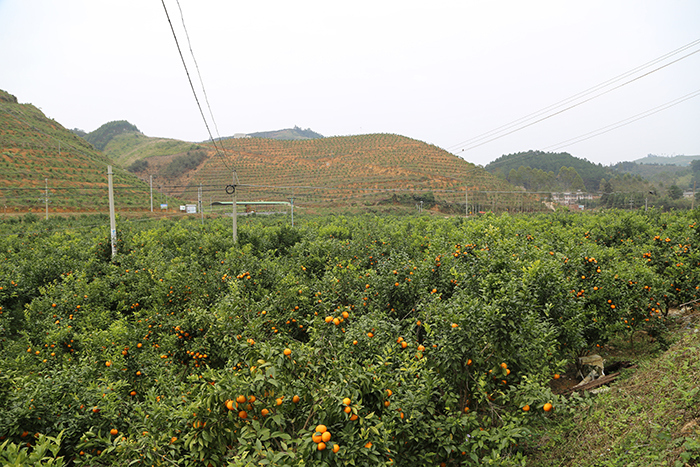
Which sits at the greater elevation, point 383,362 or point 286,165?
point 286,165

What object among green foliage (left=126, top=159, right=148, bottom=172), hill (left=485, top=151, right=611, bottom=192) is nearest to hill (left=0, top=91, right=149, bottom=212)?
green foliage (left=126, top=159, right=148, bottom=172)

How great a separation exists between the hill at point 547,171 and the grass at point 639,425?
3082 inches

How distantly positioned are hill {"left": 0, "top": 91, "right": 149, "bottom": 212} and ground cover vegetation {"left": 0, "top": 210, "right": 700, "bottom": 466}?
82.1 feet

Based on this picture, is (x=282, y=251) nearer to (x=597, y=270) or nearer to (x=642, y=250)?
(x=597, y=270)

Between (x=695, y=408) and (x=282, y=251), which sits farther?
(x=282, y=251)

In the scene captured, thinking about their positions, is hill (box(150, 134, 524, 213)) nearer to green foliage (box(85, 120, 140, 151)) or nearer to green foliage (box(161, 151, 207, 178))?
green foliage (box(161, 151, 207, 178))

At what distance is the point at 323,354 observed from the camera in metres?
2.94

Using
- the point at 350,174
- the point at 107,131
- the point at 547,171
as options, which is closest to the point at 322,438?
the point at 350,174

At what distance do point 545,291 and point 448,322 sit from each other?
6.69 feet

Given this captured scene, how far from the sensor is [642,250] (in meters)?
7.24

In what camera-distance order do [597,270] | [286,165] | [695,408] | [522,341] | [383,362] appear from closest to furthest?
[383,362], [695,408], [522,341], [597,270], [286,165]

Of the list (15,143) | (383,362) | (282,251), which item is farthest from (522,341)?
(15,143)

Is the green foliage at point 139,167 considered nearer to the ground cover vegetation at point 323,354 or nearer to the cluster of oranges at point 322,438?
the ground cover vegetation at point 323,354

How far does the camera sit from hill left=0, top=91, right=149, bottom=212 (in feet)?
105
